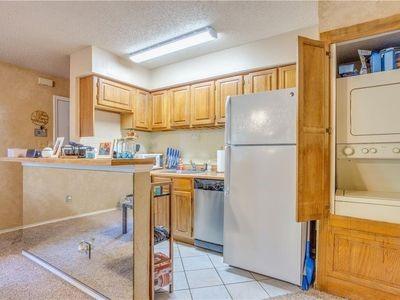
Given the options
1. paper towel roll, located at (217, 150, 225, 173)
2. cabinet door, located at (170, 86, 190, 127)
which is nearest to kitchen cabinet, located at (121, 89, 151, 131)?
cabinet door, located at (170, 86, 190, 127)

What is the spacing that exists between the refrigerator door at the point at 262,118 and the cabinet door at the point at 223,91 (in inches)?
30.8

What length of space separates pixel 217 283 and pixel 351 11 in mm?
2524

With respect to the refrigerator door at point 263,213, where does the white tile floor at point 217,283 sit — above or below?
below

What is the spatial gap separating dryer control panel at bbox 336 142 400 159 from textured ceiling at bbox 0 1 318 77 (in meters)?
1.36

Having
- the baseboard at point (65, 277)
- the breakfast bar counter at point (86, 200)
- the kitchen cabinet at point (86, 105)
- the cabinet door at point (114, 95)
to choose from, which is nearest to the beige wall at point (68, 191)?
the breakfast bar counter at point (86, 200)

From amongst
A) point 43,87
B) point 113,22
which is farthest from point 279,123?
point 43,87

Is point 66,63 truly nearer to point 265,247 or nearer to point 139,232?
point 139,232

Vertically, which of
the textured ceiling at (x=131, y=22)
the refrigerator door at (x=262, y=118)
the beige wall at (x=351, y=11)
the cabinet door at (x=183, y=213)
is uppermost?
the textured ceiling at (x=131, y=22)

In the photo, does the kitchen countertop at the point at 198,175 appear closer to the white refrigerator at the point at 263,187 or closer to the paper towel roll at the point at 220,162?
the paper towel roll at the point at 220,162

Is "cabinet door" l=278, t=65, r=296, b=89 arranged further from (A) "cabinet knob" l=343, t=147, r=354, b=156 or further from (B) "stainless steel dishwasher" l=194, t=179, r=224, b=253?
(B) "stainless steel dishwasher" l=194, t=179, r=224, b=253

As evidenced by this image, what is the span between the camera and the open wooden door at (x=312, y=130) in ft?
6.21

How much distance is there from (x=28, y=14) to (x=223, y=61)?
2.19 metres

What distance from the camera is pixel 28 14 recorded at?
2346 mm

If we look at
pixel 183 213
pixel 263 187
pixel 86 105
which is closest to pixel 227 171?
pixel 263 187
